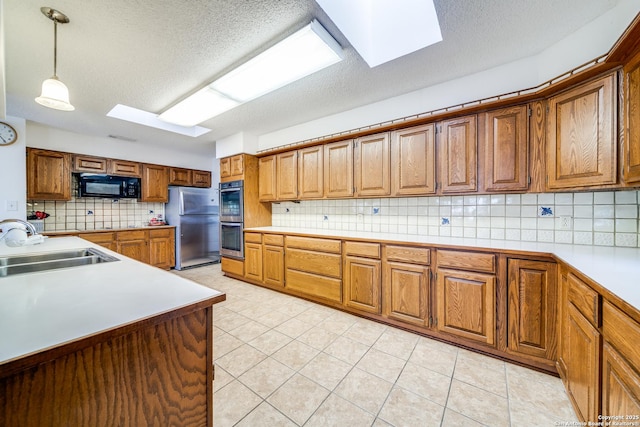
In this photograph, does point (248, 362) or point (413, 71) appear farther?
point (413, 71)

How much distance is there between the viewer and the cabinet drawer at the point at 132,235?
395 centimetres

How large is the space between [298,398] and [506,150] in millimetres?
2402

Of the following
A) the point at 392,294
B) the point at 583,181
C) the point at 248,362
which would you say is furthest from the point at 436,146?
the point at 248,362

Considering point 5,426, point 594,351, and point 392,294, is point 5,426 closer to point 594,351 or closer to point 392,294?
point 594,351

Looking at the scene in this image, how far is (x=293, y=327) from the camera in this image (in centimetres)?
232

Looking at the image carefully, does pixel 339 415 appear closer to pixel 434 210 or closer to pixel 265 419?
pixel 265 419

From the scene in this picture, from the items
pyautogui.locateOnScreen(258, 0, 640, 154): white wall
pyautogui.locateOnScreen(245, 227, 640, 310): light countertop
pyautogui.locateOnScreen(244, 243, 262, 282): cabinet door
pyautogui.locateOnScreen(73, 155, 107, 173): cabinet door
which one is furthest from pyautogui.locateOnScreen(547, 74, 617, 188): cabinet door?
pyautogui.locateOnScreen(73, 155, 107, 173): cabinet door

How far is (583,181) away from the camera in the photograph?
61.5 inches

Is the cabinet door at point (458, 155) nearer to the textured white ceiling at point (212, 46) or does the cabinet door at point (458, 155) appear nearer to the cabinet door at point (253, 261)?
the textured white ceiling at point (212, 46)

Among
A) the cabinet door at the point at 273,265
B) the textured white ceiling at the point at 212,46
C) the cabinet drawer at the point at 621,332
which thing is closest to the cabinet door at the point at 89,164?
the textured white ceiling at the point at 212,46

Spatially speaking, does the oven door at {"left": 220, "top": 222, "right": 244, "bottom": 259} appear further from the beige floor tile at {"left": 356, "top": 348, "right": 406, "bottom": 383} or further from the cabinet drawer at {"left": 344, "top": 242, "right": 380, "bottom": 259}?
the beige floor tile at {"left": 356, "top": 348, "right": 406, "bottom": 383}

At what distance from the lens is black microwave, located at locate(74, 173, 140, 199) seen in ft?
12.3

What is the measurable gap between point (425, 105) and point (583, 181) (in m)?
1.47

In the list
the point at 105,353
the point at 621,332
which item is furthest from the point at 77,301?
the point at 621,332
